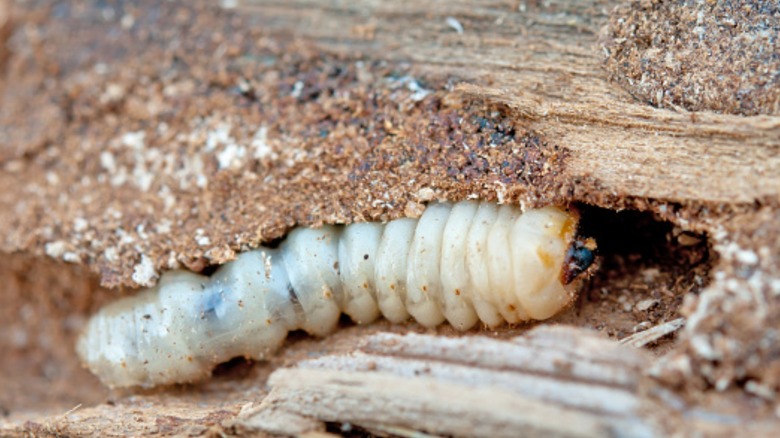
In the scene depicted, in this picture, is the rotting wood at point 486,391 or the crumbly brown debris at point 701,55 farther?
the crumbly brown debris at point 701,55

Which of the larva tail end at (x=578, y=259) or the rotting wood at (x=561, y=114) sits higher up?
the rotting wood at (x=561, y=114)

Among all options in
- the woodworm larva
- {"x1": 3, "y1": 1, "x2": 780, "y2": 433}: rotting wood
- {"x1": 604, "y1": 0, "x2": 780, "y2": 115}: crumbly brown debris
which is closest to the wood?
{"x1": 3, "y1": 1, "x2": 780, "y2": 433}: rotting wood

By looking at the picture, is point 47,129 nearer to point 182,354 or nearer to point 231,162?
point 231,162

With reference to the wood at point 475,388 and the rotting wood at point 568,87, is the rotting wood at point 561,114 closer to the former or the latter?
the rotting wood at point 568,87

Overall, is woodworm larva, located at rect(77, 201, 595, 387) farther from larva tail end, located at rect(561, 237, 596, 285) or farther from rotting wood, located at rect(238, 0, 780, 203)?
rotting wood, located at rect(238, 0, 780, 203)

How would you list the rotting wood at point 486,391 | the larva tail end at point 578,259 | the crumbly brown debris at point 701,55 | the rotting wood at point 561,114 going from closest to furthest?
1. the rotting wood at point 486,391
2. the rotting wood at point 561,114
3. the crumbly brown debris at point 701,55
4. the larva tail end at point 578,259

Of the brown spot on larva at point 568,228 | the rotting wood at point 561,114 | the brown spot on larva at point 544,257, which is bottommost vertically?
the brown spot on larva at point 544,257

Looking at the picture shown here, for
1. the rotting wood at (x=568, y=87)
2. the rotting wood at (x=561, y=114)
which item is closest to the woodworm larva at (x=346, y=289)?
the rotting wood at (x=561, y=114)

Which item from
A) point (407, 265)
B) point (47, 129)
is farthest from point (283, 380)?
point (47, 129)

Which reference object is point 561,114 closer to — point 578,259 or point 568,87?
point 568,87
